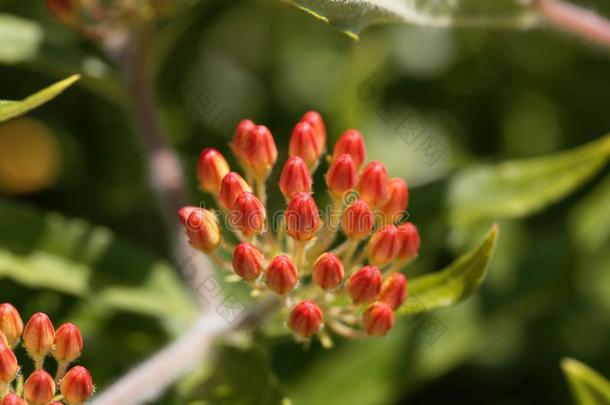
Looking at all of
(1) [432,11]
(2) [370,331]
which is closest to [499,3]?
(1) [432,11]

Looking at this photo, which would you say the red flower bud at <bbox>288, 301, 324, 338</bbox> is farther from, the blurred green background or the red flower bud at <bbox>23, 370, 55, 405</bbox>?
the red flower bud at <bbox>23, 370, 55, 405</bbox>

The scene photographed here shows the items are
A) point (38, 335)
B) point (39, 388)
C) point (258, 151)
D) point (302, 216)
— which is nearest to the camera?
point (39, 388)

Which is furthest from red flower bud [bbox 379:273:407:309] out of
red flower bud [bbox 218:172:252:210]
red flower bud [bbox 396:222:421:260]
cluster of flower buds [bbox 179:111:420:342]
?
red flower bud [bbox 218:172:252:210]

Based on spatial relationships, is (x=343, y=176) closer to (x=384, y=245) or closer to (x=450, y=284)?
(x=384, y=245)

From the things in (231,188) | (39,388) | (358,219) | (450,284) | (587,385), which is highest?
(358,219)

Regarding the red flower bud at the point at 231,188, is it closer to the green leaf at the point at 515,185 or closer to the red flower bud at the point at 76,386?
the red flower bud at the point at 76,386

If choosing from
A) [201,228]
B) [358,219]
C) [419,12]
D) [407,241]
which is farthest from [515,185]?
[201,228]
